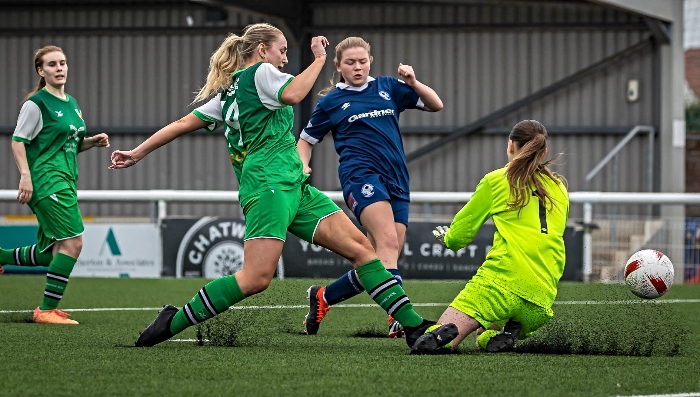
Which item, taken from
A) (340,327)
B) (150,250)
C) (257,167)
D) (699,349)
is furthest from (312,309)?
(150,250)

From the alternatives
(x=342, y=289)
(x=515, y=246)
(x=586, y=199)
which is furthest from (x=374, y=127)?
(x=586, y=199)

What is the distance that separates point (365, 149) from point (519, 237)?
5.67ft

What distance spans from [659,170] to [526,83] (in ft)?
9.41

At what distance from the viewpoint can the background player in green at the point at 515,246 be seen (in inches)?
229

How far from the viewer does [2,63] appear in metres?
22.6

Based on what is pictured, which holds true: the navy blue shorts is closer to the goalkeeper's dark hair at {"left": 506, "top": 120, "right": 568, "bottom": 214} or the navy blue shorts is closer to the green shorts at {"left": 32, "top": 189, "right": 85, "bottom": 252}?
the goalkeeper's dark hair at {"left": 506, "top": 120, "right": 568, "bottom": 214}

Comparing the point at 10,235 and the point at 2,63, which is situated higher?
the point at 2,63

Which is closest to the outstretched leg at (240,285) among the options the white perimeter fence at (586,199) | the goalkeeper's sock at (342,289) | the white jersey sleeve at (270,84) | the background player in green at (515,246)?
the white jersey sleeve at (270,84)

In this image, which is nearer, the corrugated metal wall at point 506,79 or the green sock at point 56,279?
the green sock at point 56,279

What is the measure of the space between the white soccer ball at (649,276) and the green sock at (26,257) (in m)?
4.10

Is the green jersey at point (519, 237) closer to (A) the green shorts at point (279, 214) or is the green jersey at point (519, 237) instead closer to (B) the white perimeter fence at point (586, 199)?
(A) the green shorts at point (279, 214)

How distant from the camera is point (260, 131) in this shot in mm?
5875

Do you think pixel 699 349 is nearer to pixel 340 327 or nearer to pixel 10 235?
pixel 340 327

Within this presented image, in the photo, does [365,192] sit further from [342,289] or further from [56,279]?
[56,279]
